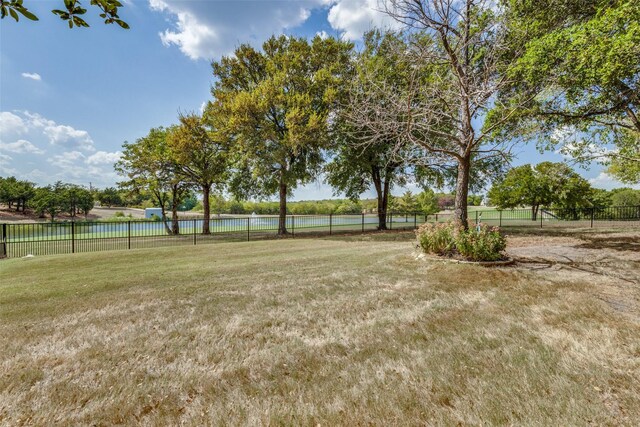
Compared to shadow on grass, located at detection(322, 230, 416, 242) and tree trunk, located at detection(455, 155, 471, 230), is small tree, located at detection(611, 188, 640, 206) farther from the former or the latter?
tree trunk, located at detection(455, 155, 471, 230)

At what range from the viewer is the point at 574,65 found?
260 inches

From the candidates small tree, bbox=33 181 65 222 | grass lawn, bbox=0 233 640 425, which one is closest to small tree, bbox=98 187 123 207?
small tree, bbox=33 181 65 222

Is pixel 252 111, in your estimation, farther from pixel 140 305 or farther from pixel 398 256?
pixel 140 305

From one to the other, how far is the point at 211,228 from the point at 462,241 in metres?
20.7

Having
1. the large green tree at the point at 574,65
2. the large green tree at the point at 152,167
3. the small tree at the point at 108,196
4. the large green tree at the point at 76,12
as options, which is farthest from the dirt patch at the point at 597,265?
the small tree at the point at 108,196

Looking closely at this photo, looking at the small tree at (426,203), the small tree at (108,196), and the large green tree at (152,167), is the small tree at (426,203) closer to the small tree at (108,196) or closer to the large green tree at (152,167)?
the large green tree at (152,167)

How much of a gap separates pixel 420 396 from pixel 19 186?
52.0 meters

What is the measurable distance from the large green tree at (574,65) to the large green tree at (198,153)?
1465 cm

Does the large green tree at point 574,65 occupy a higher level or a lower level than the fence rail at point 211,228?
higher

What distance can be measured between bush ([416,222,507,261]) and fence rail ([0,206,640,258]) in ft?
6.92

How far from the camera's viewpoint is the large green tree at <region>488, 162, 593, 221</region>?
23.7 meters

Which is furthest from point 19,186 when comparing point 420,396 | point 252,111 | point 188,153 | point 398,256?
point 420,396

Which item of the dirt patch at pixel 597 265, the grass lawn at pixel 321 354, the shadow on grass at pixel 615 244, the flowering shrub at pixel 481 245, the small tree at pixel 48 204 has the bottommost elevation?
the grass lawn at pixel 321 354

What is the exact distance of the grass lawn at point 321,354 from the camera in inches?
80.4
